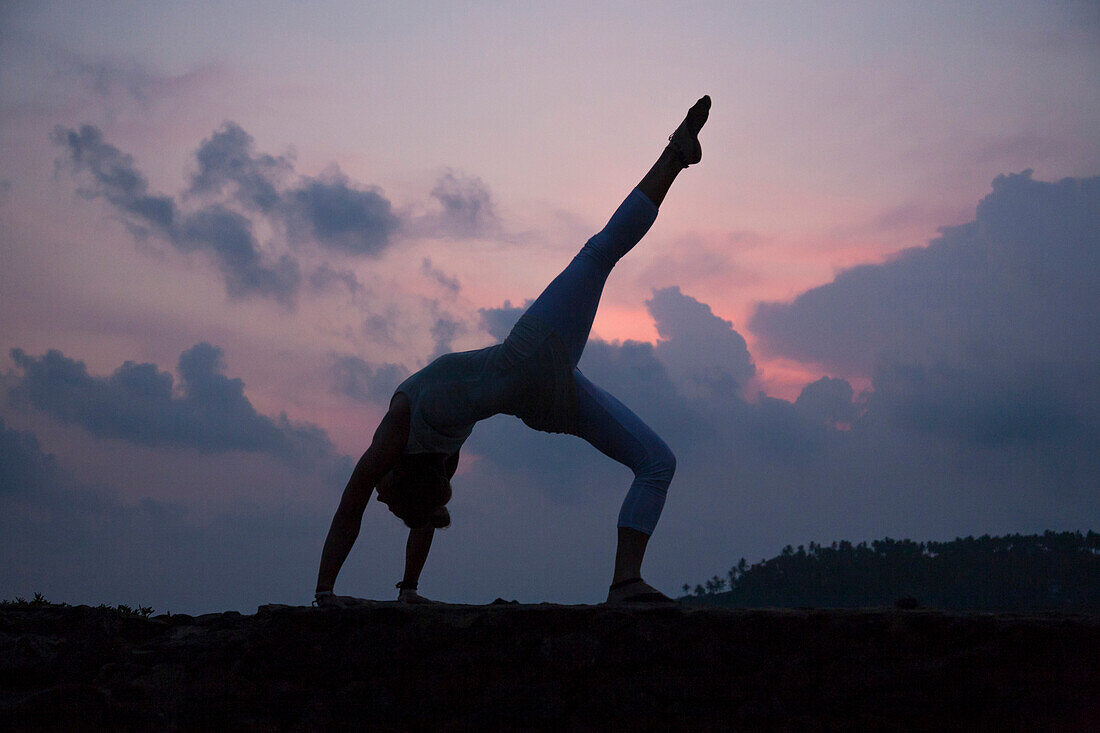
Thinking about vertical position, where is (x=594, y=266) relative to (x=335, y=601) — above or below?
above

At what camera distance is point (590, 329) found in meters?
4.55

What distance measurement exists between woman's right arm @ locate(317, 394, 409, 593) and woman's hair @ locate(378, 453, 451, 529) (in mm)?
167

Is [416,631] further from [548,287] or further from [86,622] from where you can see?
[86,622]

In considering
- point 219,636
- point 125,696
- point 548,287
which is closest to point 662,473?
point 548,287

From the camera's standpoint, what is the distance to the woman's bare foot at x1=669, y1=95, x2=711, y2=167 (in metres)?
4.60

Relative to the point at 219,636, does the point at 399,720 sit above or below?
below

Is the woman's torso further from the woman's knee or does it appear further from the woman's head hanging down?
the woman's knee

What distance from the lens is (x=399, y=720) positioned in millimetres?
3742

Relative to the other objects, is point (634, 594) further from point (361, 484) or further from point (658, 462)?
point (361, 484)

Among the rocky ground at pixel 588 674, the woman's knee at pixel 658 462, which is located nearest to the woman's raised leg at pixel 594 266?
the woman's knee at pixel 658 462

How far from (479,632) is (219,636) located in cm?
167

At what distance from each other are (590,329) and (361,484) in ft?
4.95

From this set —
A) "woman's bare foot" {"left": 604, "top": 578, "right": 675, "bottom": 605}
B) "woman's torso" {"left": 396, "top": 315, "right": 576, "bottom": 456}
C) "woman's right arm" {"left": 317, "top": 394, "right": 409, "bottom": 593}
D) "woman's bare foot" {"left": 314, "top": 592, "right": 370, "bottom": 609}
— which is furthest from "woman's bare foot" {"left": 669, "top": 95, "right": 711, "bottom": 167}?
"woman's bare foot" {"left": 314, "top": 592, "right": 370, "bottom": 609}

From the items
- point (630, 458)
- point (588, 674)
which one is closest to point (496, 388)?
point (630, 458)
